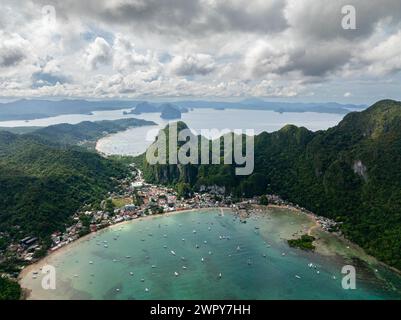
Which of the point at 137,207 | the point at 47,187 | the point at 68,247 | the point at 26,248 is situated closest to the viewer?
the point at 26,248

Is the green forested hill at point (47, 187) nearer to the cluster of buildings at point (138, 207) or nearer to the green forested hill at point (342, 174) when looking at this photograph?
the cluster of buildings at point (138, 207)

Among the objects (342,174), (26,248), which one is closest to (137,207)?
(26,248)

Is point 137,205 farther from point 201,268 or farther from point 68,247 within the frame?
point 201,268

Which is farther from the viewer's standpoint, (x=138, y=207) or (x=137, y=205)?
(x=137, y=205)

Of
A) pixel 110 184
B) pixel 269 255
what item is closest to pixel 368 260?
pixel 269 255

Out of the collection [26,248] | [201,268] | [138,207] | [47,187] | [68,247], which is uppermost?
[47,187]

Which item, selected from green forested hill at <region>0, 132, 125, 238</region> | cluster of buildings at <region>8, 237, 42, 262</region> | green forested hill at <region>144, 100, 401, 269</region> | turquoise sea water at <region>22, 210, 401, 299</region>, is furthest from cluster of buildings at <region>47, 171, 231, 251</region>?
green forested hill at <region>144, 100, 401, 269</region>
